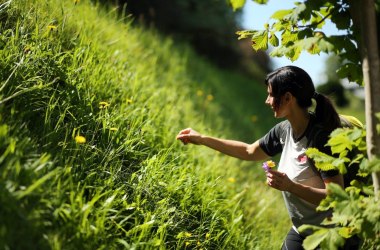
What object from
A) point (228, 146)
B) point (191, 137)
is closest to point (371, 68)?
point (228, 146)

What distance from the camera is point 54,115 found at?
109 inches

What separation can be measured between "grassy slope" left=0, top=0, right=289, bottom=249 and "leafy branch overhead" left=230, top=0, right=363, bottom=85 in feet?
3.60

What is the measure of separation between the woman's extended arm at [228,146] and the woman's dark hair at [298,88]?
1.53 ft

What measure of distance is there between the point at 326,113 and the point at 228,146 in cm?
75

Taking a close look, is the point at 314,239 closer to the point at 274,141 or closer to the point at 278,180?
the point at 278,180

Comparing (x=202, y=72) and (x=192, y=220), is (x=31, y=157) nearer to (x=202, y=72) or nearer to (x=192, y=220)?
(x=192, y=220)

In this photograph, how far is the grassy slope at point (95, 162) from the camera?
209 centimetres

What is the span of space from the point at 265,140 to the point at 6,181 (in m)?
1.60

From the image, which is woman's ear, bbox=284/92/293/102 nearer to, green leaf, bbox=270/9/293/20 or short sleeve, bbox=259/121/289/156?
short sleeve, bbox=259/121/289/156

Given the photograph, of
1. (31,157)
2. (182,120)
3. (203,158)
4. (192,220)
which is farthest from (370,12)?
(182,120)

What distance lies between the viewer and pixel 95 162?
270cm

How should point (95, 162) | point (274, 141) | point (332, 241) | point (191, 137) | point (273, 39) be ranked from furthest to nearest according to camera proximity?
point (191, 137)
point (274, 141)
point (95, 162)
point (273, 39)
point (332, 241)

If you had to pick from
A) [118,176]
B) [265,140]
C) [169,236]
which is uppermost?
[265,140]

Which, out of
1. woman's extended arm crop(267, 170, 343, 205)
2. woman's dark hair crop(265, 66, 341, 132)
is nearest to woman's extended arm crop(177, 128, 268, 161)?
woman's dark hair crop(265, 66, 341, 132)
